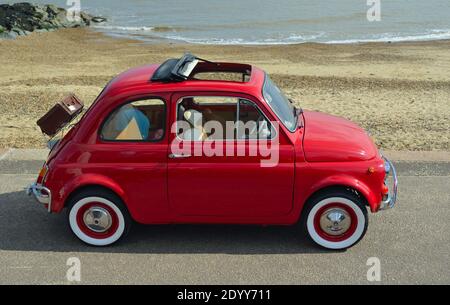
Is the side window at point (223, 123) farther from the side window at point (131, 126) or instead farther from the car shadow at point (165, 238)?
the car shadow at point (165, 238)

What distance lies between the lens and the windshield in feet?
17.6

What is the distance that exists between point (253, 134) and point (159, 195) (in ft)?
3.53

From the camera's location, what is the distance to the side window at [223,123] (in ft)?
17.3

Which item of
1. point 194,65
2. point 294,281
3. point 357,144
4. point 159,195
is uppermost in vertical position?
point 194,65

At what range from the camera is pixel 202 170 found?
5.23 m

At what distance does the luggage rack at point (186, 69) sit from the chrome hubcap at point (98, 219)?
1.39 metres

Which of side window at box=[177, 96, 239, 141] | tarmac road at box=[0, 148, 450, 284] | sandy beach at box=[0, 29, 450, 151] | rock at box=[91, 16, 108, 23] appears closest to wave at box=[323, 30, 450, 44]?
sandy beach at box=[0, 29, 450, 151]

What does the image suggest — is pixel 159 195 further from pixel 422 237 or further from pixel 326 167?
pixel 422 237

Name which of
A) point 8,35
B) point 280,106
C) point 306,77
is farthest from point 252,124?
point 8,35

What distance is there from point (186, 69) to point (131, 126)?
844 mm

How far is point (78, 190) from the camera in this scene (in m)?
5.40

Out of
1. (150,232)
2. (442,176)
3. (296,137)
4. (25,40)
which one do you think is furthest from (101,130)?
(25,40)

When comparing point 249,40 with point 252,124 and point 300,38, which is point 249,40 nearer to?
point 300,38
